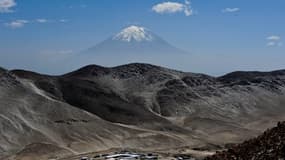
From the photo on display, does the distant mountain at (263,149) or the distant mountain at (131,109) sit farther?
the distant mountain at (131,109)

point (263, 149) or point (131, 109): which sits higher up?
point (263, 149)

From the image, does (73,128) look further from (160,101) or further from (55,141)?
(160,101)

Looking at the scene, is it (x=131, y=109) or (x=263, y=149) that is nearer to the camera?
(x=263, y=149)

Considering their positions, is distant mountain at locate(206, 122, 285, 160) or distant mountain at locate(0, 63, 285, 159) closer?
distant mountain at locate(206, 122, 285, 160)

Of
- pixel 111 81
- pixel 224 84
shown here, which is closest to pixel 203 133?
pixel 111 81
